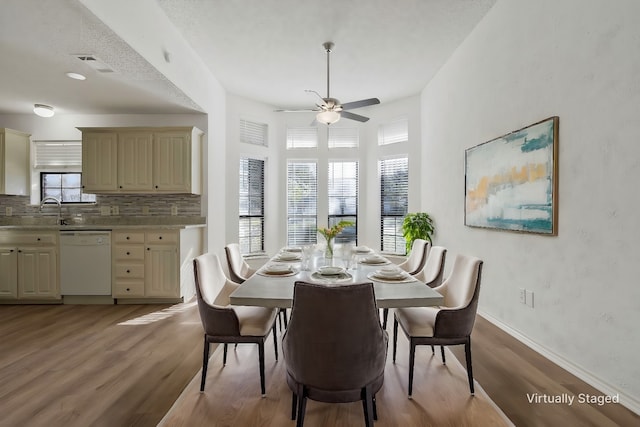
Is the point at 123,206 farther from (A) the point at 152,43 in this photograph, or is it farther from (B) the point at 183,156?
(A) the point at 152,43

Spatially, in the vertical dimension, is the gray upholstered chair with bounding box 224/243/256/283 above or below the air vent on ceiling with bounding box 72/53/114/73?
below

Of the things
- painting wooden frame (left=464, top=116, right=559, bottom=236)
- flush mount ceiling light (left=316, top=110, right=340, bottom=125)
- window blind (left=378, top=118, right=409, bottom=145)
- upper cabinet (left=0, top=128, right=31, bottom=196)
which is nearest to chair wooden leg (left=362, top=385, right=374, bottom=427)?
painting wooden frame (left=464, top=116, right=559, bottom=236)

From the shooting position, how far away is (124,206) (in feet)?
15.1

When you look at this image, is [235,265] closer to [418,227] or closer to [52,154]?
[418,227]

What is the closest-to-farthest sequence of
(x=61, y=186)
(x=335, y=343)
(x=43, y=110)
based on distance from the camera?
(x=335, y=343)
(x=43, y=110)
(x=61, y=186)

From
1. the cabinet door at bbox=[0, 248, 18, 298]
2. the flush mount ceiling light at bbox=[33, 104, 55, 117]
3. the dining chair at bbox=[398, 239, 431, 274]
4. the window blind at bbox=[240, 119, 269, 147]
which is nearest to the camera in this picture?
the dining chair at bbox=[398, 239, 431, 274]

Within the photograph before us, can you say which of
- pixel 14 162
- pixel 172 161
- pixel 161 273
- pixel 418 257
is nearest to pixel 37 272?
pixel 161 273

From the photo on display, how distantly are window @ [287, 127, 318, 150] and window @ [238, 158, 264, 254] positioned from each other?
0.66 meters

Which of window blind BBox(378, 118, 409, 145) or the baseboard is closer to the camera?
the baseboard

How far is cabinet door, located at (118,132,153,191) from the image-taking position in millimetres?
4215

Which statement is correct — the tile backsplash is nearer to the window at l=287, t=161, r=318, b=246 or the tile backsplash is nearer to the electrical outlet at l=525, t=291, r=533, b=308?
the window at l=287, t=161, r=318, b=246

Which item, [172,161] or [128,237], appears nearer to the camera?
[128,237]

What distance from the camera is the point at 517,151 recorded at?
282 centimetres

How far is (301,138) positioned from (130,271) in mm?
3503
